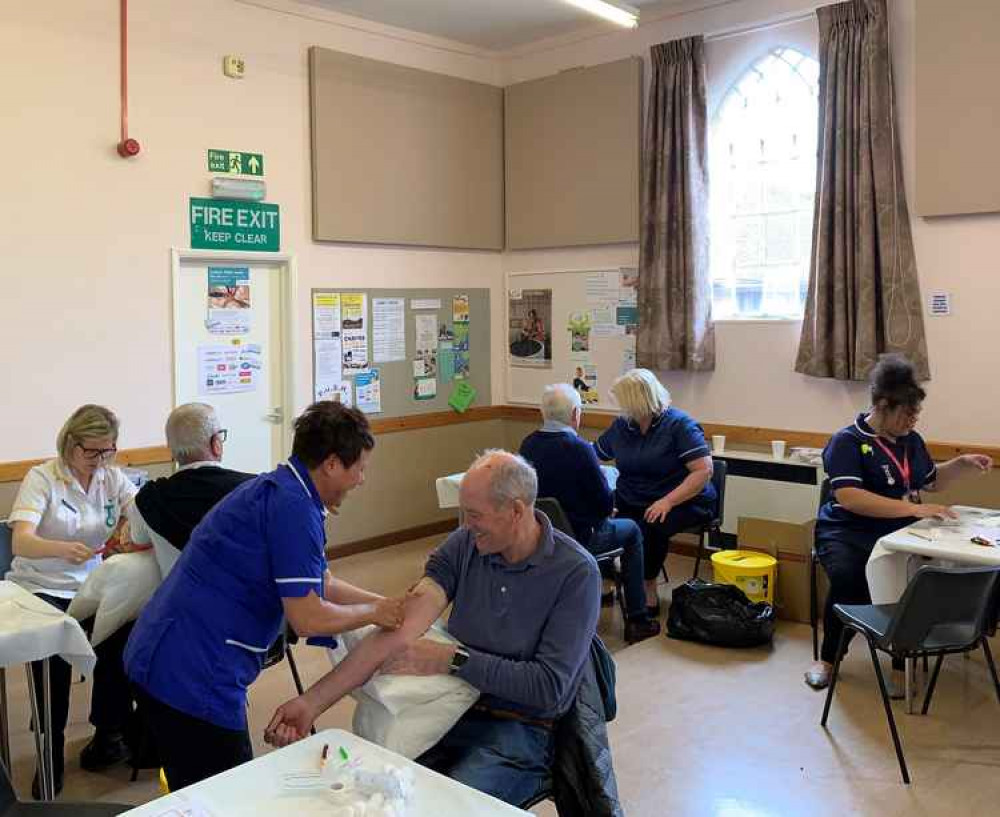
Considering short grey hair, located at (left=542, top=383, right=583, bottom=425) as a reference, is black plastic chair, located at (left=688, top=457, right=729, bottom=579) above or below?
A: below

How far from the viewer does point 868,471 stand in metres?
4.05

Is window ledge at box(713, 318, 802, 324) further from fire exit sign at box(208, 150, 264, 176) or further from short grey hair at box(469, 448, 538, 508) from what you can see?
short grey hair at box(469, 448, 538, 508)

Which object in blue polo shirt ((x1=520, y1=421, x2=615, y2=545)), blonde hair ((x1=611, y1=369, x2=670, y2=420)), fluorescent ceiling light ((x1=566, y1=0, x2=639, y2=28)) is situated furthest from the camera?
fluorescent ceiling light ((x1=566, y1=0, x2=639, y2=28))

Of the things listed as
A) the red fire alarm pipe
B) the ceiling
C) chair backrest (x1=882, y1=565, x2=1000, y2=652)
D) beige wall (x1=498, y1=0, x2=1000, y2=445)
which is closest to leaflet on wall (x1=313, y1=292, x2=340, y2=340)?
the red fire alarm pipe

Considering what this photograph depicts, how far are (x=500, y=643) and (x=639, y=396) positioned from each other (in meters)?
2.66

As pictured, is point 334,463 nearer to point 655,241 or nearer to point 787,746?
point 787,746

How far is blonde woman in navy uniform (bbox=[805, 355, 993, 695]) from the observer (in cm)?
395

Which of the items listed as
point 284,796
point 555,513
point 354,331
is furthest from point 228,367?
point 284,796

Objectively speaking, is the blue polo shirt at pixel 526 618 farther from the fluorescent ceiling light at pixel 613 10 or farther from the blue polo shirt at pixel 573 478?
the fluorescent ceiling light at pixel 613 10

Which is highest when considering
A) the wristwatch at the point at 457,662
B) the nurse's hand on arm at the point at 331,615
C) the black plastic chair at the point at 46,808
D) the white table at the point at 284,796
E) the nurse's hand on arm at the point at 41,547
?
the nurse's hand on arm at the point at 331,615

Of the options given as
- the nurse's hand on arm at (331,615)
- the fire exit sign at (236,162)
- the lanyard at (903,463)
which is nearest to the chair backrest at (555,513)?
the lanyard at (903,463)

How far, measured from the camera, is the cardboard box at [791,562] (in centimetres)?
487

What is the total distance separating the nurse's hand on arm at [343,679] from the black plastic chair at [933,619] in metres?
1.76

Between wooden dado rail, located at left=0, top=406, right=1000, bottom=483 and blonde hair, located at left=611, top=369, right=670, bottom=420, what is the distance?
1233mm
